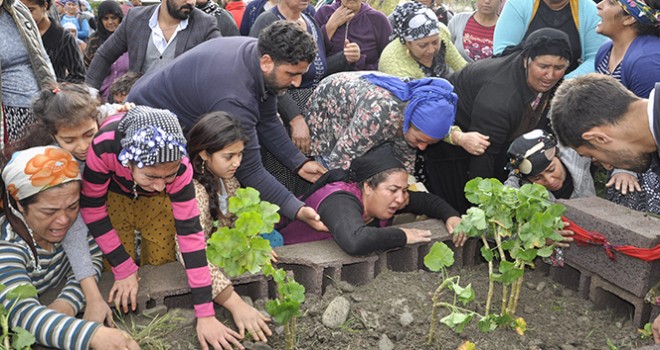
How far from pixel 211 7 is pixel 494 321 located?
3.37m

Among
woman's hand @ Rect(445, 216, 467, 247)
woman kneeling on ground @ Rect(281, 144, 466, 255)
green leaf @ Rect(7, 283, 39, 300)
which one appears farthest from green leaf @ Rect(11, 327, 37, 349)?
woman's hand @ Rect(445, 216, 467, 247)

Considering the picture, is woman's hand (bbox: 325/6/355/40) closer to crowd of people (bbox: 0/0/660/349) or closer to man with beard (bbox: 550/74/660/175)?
crowd of people (bbox: 0/0/660/349)

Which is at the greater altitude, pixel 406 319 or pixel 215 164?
pixel 215 164

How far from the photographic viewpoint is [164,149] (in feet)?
8.23

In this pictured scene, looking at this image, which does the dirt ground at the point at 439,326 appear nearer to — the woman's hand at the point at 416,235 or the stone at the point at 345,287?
the stone at the point at 345,287

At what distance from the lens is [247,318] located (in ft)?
8.98

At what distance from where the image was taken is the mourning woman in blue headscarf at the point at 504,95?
3672 millimetres

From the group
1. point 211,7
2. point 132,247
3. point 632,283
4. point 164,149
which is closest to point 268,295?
point 132,247

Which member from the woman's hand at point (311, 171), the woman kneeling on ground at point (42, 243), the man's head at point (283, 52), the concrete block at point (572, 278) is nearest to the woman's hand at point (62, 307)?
the woman kneeling on ground at point (42, 243)

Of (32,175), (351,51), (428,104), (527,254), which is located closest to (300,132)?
(351,51)

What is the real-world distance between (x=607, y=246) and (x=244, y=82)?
1937 millimetres

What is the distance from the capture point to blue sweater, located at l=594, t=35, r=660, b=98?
3.48 m

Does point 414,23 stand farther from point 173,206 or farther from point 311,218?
point 173,206

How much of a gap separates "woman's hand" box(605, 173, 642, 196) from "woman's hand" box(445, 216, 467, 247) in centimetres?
90
